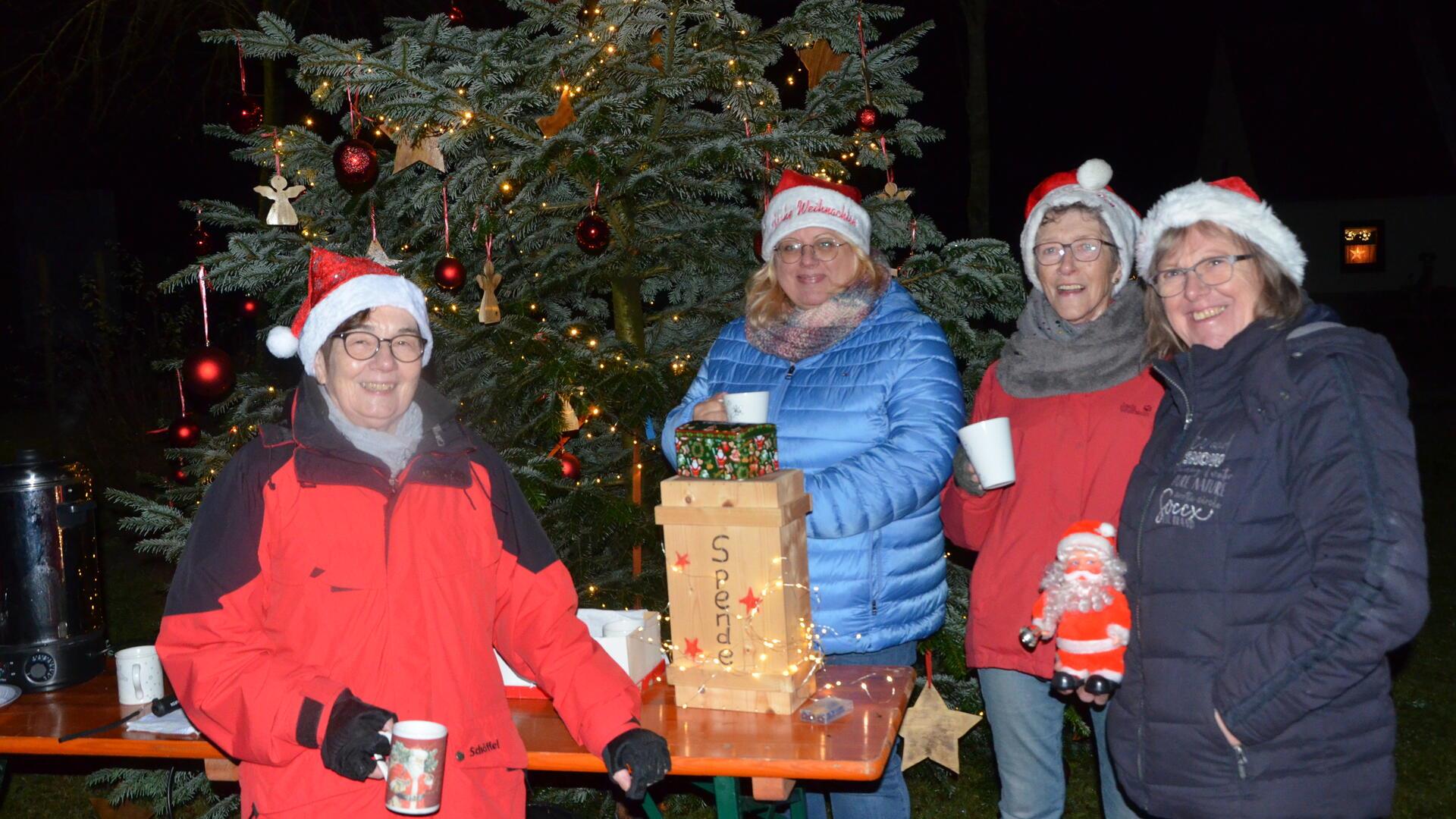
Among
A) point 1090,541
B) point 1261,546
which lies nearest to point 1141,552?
point 1090,541

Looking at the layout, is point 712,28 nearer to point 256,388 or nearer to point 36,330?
point 256,388

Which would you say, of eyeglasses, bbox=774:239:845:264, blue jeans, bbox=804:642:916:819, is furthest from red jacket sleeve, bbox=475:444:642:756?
eyeglasses, bbox=774:239:845:264

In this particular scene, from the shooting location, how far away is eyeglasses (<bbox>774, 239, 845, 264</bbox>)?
3.34 metres

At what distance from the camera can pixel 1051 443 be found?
116 inches

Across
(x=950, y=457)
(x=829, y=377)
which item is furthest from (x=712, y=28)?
(x=950, y=457)

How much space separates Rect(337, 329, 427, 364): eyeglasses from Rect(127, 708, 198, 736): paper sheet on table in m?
1.27

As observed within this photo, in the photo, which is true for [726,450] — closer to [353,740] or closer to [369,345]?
[369,345]

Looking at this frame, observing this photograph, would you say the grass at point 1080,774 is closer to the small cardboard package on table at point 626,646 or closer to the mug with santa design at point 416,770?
the small cardboard package on table at point 626,646

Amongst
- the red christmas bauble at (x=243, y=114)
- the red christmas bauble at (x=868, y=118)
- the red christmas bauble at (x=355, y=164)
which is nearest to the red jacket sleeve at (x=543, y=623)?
the red christmas bauble at (x=355, y=164)

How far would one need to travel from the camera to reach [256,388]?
5070mm

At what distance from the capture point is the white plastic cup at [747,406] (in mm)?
2877

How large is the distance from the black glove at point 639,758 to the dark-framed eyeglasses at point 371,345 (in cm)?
105

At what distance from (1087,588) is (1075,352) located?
0.72m

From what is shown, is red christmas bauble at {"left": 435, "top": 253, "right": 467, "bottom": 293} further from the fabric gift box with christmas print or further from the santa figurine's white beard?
the santa figurine's white beard
